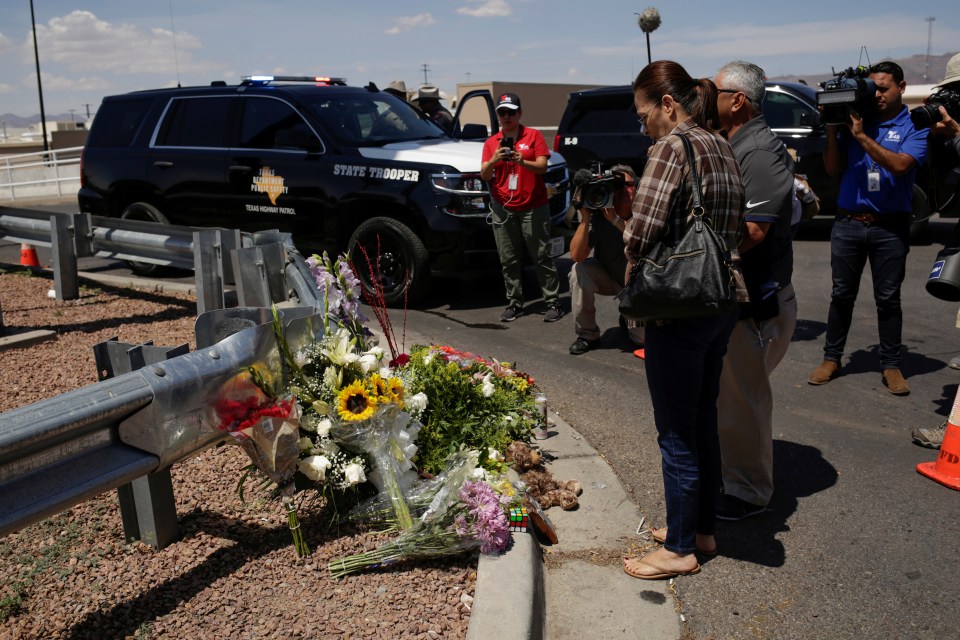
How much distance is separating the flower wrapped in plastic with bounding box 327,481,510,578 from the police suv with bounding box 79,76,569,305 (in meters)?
4.72

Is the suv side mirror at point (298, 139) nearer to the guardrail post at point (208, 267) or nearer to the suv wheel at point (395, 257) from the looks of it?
the suv wheel at point (395, 257)

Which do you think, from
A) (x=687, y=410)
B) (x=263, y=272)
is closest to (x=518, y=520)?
(x=687, y=410)

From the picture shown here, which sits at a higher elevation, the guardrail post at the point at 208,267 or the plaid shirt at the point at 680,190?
the plaid shirt at the point at 680,190

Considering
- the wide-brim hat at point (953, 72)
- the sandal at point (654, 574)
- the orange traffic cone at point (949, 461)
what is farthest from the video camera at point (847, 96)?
the sandal at point (654, 574)

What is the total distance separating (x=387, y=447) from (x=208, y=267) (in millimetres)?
3751

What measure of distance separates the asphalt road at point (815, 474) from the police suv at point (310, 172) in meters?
0.84

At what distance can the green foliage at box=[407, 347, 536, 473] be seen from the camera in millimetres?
3988

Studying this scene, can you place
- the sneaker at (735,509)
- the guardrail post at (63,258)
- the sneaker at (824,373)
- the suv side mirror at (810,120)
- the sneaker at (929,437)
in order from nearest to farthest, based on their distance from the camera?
1. the sneaker at (735,509)
2. the sneaker at (929,437)
3. the sneaker at (824,373)
4. the guardrail post at (63,258)
5. the suv side mirror at (810,120)

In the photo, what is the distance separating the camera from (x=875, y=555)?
3.69 meters

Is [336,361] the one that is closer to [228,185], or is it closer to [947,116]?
[947,116]

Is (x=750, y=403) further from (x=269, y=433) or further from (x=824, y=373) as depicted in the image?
(x=824, y=373)

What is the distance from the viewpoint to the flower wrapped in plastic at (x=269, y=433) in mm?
3154

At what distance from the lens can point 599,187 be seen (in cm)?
366

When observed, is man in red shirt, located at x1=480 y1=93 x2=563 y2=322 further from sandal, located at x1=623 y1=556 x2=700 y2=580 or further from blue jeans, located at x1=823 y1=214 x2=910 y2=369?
sandal, located at x1=623 y1=556 x2=700 y2=580
